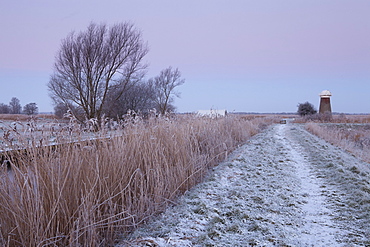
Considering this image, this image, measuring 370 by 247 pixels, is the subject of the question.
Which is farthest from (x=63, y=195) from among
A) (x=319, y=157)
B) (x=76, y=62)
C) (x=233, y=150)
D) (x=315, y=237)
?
(x=76, y=62)

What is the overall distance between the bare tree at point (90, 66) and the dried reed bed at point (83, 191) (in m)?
14.2

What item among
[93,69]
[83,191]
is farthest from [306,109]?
[83,191]

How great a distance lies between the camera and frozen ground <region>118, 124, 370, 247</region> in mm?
2627

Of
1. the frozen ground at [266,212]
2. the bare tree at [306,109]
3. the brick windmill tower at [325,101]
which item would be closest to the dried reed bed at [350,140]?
the frozen ground at [266,212]

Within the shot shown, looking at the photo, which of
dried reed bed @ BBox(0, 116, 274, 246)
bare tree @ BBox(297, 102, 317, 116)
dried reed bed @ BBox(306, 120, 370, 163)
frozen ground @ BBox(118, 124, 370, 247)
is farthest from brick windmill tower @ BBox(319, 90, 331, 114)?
dried reed bed @ BBox(0, 116, 274, 246)

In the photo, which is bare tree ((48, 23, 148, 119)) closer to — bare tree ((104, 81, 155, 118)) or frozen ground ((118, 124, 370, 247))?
bare tree ((104, 81, 155, 118))

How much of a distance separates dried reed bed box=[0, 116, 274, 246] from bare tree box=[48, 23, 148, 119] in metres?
14.2

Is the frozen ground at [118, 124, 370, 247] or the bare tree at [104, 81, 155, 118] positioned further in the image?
the bare tree at [104, 81, 155, 118]

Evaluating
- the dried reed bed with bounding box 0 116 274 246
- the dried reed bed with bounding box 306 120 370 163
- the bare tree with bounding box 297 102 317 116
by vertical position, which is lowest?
the dried reed bed with bounding box 306 120 370 163

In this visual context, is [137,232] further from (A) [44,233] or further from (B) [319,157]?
(B) [319,157]

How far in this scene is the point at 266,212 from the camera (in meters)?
3.38

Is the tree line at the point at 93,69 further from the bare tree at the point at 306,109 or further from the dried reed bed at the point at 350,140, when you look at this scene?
the bare tree at the point at 306,109

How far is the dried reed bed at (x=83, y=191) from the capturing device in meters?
2.03

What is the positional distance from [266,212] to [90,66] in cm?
1627
